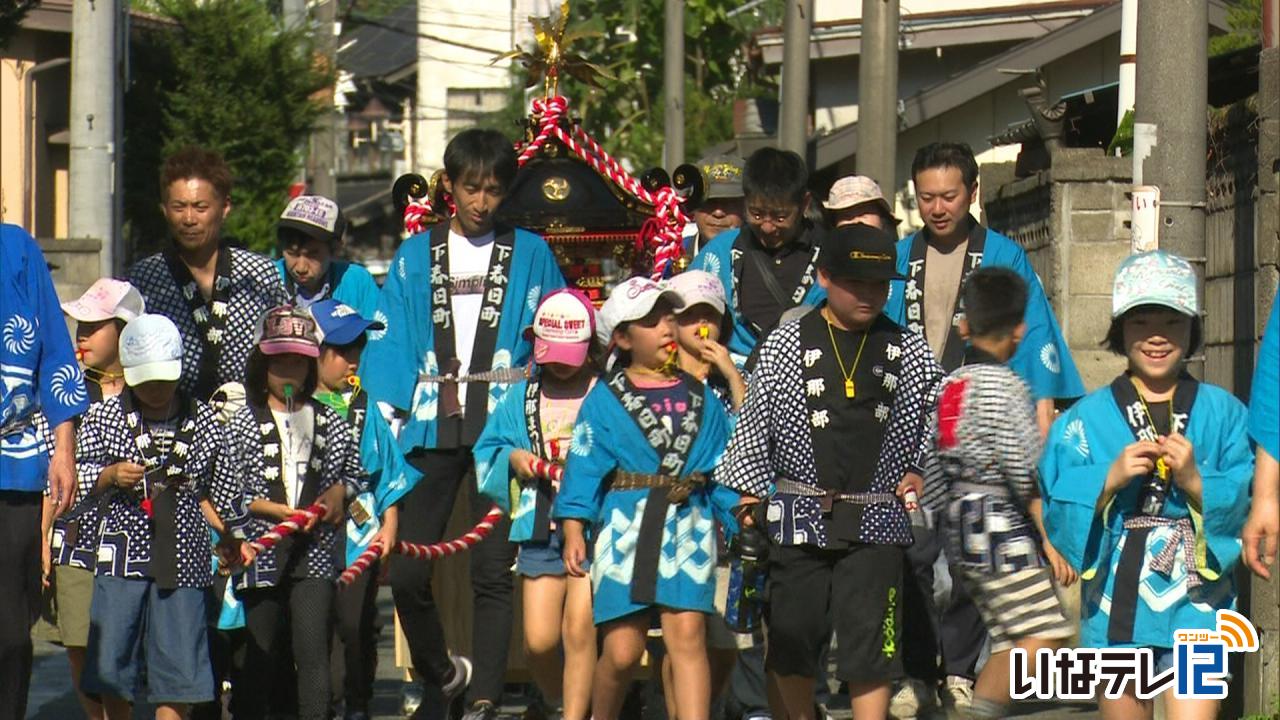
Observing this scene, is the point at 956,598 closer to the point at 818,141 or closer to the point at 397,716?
the point at 397,716

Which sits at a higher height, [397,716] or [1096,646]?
[1096,646]

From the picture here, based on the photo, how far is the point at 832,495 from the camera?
8391 millimetres

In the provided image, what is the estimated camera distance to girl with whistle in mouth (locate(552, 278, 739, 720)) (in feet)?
28.9

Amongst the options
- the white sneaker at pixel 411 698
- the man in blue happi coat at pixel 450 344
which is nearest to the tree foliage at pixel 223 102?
the white sneaker at pixel 411 698

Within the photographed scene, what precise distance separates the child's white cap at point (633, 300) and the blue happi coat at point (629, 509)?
0.28 metres

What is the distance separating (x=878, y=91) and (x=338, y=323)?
31.7ft

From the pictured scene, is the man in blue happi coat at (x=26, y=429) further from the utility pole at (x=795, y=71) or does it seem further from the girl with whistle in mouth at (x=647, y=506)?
the utility pole at (x=795, y=71)

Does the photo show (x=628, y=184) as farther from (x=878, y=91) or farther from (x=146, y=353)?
(x=878, y=91)

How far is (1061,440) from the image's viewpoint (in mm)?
7910

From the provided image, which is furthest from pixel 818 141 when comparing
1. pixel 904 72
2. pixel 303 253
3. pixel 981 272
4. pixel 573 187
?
pixel 981 272

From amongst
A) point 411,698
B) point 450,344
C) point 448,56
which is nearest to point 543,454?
point 450,344

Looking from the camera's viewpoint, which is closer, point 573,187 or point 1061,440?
point 1061,440

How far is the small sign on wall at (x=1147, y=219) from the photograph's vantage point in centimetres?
905

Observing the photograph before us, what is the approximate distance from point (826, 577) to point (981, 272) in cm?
122
